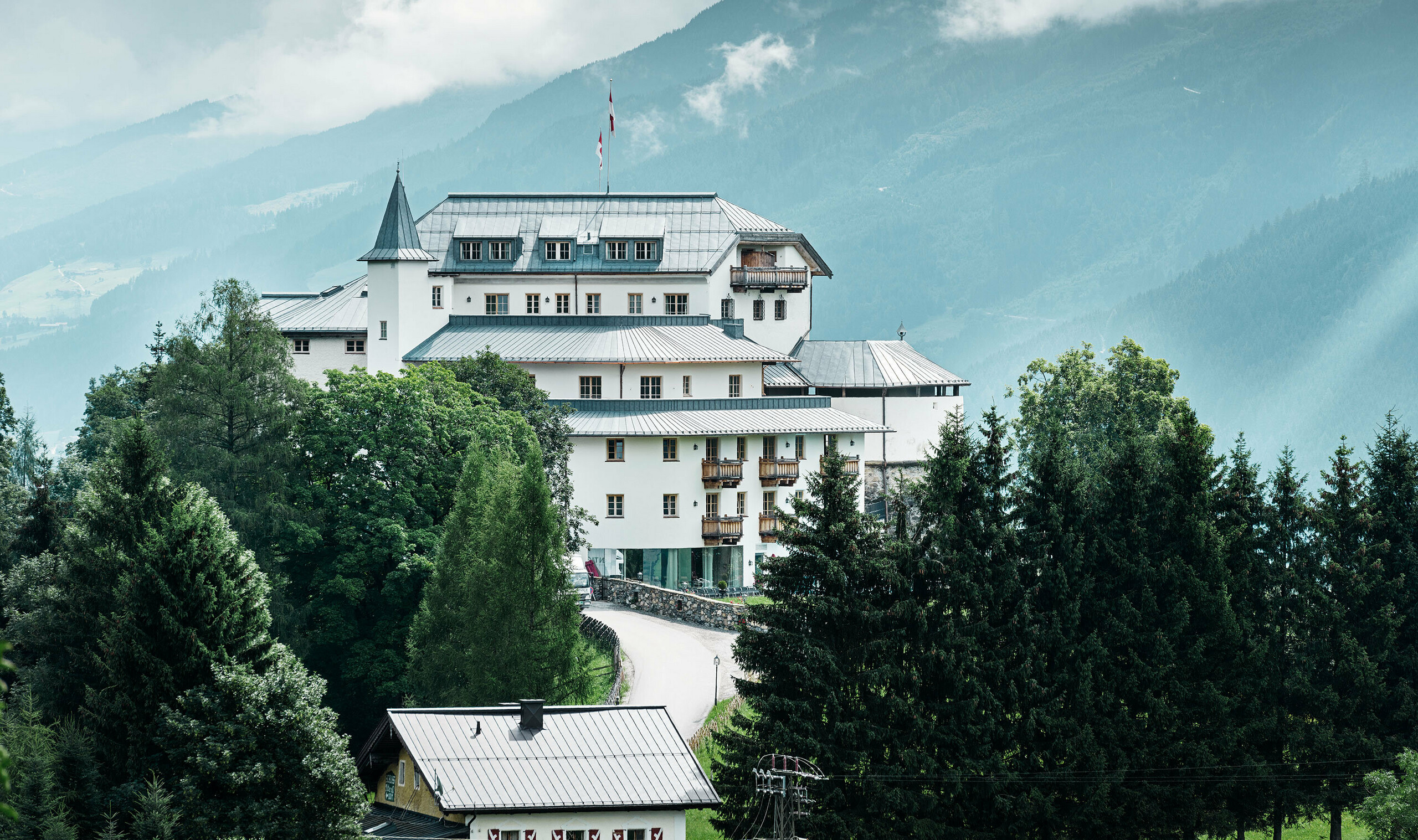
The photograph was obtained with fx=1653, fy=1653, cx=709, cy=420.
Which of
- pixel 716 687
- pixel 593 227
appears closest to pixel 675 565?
pixel 593 227

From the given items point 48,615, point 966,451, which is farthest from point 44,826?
point 966,451

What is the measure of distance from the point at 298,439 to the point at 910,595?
22412 millimetres

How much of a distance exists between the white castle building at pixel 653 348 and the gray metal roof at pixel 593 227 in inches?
4.8

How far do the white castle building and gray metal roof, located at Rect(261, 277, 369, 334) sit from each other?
0.14 meters

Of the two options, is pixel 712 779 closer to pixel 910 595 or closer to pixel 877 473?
pixel 910 595

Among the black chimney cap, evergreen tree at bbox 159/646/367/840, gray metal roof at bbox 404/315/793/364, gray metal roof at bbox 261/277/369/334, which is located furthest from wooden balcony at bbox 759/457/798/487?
evergreen tree at bbox 159/646/367/840

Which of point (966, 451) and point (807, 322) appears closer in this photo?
point (966, 451)

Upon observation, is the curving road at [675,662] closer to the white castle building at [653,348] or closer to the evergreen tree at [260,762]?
the white castle building at [653,348]

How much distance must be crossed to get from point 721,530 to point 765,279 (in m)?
19.1

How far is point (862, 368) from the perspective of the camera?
86.7 metres

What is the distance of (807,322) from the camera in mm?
89750

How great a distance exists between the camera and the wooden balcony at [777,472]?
74438 millimetres

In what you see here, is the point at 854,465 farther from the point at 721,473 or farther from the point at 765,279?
the point at 765,279

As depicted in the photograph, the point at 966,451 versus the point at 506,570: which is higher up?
the point at 966,451
